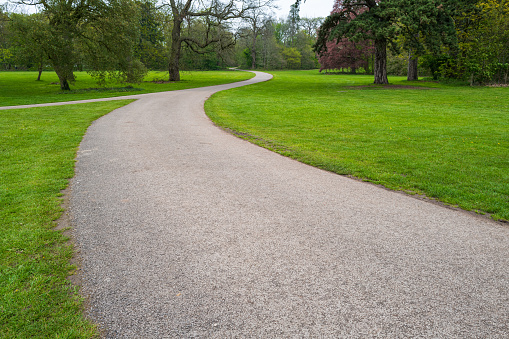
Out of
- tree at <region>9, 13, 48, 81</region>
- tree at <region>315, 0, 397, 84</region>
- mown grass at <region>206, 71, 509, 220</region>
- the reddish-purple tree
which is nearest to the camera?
mown grass at <region>206, 71, 509, 220</region>

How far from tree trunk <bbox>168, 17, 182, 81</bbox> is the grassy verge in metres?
29.1

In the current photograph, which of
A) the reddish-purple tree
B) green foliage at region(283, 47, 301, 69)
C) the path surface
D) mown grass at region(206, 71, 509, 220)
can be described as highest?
green foliage at region(283, 47, 301, 69)

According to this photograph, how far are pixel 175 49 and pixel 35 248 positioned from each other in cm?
3495

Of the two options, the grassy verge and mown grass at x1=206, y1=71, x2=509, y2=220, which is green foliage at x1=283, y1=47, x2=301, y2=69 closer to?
mown grass at x1=206, y1=71, x2=509, y2=220

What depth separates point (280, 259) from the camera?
337cm

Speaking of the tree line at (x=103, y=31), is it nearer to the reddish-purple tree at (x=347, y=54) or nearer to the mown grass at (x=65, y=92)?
the mown grass at (x=65, y=92)

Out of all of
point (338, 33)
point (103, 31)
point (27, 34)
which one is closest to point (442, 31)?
point (338, 33)

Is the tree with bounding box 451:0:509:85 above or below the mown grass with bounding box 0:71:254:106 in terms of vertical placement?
above

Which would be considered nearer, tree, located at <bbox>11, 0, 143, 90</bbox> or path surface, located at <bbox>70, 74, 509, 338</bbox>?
path surface, located at <bbox>70, 74, 509, 338</bbox>

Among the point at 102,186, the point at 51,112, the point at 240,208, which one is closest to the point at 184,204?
the point at 240,208

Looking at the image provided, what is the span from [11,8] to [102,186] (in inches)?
1034

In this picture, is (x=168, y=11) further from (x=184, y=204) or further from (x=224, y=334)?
(x=224, y=334)

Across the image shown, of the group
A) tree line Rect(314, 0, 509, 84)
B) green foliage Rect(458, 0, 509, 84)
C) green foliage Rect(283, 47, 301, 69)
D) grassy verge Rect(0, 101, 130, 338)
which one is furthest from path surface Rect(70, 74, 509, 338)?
green foliage Rect(283, 47, 301, 69)

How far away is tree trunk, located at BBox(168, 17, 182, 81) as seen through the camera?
34.2m
